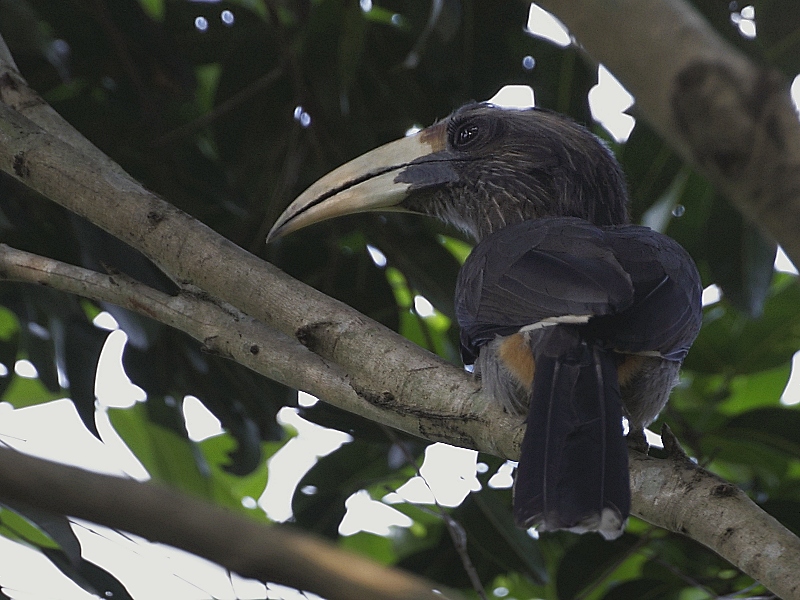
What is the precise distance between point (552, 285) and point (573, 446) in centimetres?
41

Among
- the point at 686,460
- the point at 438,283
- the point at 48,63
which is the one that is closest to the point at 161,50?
the point at 48,63

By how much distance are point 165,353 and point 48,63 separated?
3.56 feet

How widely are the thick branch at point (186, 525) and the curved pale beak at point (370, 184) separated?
6.62 feet

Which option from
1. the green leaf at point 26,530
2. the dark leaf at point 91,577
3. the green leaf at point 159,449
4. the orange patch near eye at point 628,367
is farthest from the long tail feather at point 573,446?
the green leaf at point 159,449

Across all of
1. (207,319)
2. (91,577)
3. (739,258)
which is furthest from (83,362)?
(739,258)

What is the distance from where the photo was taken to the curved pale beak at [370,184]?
264cm

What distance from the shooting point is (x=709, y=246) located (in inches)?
114

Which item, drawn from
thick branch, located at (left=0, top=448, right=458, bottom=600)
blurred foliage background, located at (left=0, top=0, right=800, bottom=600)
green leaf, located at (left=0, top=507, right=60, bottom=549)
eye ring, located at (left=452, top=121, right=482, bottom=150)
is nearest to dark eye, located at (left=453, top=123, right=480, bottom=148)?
eye ring, located at (left=452, top=121, right=482, bottom=150)

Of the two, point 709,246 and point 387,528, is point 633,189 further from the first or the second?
point 387,528

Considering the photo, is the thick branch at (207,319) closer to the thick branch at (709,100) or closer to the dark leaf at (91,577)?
the dark leaf at (91,577)

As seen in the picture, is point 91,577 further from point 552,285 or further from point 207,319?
point 552,285

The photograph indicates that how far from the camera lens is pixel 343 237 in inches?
132

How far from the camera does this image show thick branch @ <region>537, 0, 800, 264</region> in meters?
0.64

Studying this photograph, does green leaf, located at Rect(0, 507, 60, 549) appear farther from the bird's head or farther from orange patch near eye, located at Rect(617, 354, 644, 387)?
orange patch near eye, located at Rect(617, 354, 644, 387)
